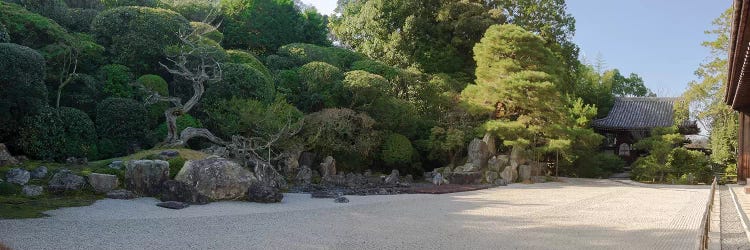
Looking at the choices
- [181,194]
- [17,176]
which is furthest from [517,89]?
[17,176]

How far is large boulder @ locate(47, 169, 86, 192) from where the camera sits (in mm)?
9977

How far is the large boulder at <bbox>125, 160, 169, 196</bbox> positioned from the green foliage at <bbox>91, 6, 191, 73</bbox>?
20.8 feet

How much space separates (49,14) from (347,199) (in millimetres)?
11607

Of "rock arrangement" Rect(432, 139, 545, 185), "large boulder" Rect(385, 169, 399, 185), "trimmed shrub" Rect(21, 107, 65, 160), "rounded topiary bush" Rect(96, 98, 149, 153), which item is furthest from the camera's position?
"rock arrangement" Rect(432, 139, 545, 185)

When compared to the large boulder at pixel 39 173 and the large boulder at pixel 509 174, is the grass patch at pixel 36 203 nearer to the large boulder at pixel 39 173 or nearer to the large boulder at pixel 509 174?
the large boulder at pixel 39 173

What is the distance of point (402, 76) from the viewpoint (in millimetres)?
21469

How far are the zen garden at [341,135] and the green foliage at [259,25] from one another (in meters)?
0.10

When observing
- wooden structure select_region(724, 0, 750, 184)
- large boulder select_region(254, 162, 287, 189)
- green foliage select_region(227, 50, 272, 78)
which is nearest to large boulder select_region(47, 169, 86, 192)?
large boulder select_region(254, 162, 287, 189)

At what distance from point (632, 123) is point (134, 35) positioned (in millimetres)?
22376

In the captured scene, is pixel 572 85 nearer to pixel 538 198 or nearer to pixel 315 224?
pixel 538 198

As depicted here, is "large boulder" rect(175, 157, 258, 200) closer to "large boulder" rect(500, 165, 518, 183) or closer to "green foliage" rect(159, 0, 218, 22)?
"large boulder" rect(500, 165, 518, 183)

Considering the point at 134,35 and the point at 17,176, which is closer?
the point at 17,176

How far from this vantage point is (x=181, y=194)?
10.2 meters

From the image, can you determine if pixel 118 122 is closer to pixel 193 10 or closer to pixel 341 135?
pixel 341 135
